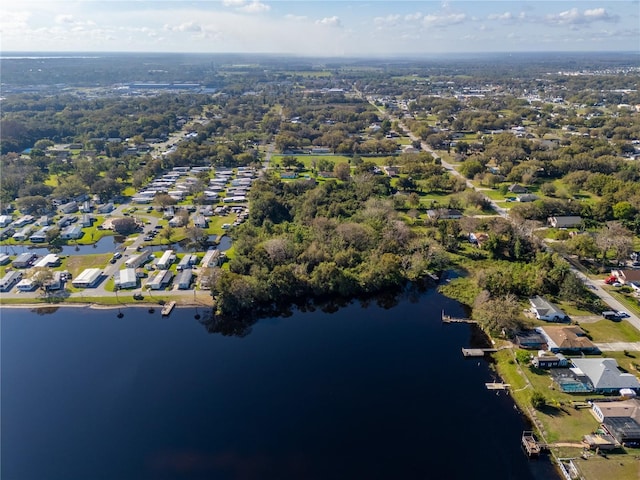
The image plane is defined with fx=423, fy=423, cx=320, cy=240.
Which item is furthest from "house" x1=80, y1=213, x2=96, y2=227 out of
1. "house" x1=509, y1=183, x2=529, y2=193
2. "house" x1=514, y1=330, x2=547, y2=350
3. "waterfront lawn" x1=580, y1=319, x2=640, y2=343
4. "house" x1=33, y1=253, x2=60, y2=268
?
"house" x1=509, y1=183, x2=529, y2=193

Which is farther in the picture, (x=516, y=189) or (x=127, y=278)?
(x=516, y=189)

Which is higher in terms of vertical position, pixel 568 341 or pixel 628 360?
pixel 568 341

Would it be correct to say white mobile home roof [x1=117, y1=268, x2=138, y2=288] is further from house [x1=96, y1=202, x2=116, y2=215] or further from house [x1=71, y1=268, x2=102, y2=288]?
house [x1=96, y1=202, x2=116, y2=215]

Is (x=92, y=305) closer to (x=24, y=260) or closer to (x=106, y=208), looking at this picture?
(x=24, y=260)

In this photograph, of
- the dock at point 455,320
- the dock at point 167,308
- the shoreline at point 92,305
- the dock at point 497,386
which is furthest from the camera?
the shoreline at point 92,305

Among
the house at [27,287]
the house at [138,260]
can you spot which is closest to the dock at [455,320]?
the house at [138,260]

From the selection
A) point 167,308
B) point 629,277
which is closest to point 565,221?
point 629,277

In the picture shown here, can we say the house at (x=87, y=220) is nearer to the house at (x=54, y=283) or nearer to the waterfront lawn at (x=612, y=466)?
the house at (x=54, y=283)

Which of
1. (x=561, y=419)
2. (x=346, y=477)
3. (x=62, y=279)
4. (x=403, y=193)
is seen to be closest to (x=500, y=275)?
(x=561, y=419)
